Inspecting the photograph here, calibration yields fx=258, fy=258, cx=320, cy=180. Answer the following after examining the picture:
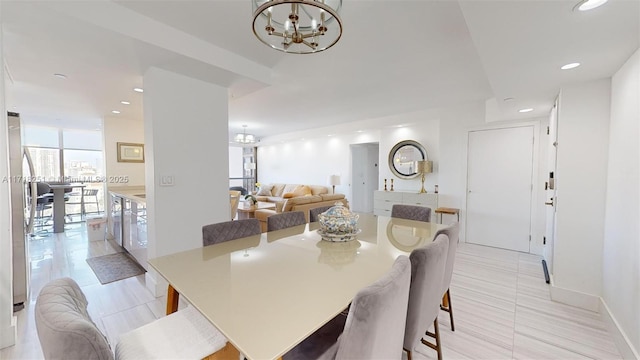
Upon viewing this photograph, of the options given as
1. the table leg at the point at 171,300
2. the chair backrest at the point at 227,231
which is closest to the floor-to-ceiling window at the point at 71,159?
the chair backrest at the point at 227,231

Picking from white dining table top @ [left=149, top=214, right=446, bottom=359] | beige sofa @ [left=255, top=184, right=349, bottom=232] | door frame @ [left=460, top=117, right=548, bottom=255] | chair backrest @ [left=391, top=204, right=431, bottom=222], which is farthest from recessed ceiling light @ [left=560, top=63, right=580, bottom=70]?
beige sofa @ [left=255, top=184, right=349, bottom=232]

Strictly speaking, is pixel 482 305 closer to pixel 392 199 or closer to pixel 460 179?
pixel 460 179

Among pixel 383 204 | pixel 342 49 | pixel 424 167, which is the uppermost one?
pixel 342 49

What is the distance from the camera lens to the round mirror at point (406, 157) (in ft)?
17.7

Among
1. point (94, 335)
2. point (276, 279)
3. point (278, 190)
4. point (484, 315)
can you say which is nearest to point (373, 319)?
point (276, 279)

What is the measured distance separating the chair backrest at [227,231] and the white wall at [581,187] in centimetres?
290

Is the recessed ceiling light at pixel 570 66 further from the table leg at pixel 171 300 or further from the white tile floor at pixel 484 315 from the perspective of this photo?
the table leg at pixel 171 300

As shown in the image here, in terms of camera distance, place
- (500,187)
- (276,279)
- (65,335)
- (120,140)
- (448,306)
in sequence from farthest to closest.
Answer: (120,140) < (500,187) < (448,306) < (276,279) < (65,335)

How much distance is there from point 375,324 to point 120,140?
5.77 meters

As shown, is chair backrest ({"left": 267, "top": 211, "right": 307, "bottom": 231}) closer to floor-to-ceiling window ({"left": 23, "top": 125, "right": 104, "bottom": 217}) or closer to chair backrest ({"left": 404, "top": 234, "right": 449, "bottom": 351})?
chair backrest ({"left": 404, "top": 234, "right": 449, "bottom": 351})

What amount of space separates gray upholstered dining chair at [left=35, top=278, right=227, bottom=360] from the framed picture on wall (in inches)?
190

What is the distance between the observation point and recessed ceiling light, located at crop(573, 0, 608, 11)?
1.25 m

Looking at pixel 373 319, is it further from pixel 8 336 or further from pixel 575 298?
pixel 575 298

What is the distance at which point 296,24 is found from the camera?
1.35 metres
